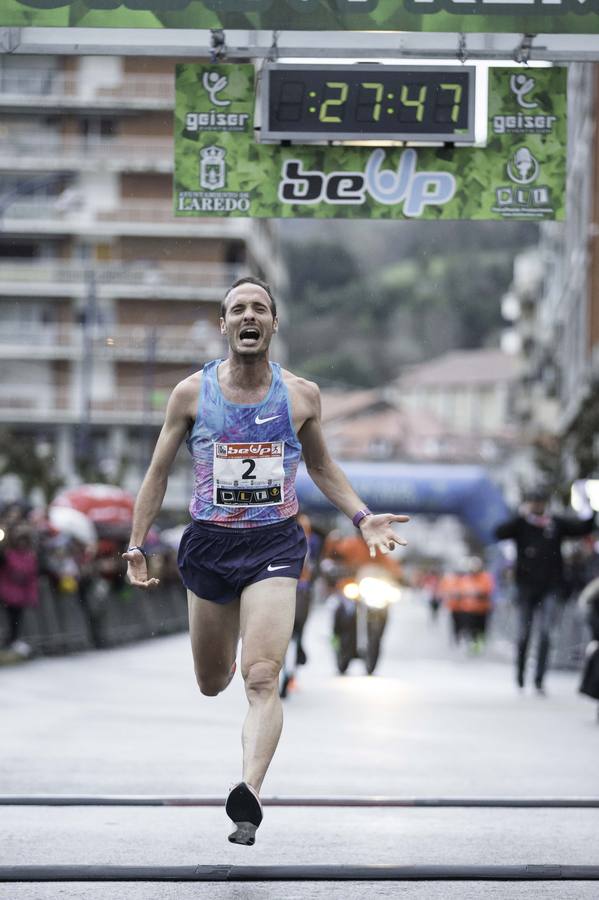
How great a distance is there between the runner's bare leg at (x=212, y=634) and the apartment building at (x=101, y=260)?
3.48 meters

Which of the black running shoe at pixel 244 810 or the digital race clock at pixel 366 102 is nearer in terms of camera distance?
the black running shoe at pixel 244 810

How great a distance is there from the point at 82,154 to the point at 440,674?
2971 centimetres

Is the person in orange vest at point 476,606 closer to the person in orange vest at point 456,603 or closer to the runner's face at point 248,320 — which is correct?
the person in orange vest at point 456,603

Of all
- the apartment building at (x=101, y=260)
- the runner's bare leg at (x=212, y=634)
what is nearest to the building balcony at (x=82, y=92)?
the apartment building at (x=101, y=260)

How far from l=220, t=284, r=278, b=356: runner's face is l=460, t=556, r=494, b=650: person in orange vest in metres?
24.9

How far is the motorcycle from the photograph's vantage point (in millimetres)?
18781

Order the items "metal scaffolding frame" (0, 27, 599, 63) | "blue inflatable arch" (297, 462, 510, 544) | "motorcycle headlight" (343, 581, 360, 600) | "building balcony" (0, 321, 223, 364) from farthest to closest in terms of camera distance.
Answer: "blue inflatable arch" (297, 462, 510, 544) → "motorcycle headlight" (343, 581, 360, 600) → "building balcony" (0, 321, 223, 364) → "metal scaffolding frame" (0, 27, 599, 63)

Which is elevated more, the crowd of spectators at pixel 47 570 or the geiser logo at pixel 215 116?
the geiser logo at pixel 215 116

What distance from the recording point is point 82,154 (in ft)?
164

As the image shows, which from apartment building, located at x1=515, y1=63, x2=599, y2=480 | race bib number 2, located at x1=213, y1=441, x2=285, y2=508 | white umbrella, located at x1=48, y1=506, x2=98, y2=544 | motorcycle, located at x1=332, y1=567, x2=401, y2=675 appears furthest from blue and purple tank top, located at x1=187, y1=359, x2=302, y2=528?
apartment building, located at x1=515, y1=63, x2=599, y2=480

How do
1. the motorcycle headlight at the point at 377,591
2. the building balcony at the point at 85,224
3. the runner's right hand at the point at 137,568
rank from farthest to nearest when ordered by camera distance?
the building balcony at the point at 85,224 < the motorcycle headlight at the point at 377,591 < the runner's right hand at the point at 137,568

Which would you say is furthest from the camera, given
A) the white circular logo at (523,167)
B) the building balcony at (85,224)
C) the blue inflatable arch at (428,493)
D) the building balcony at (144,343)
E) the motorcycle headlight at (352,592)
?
the building balcony at (85,224)

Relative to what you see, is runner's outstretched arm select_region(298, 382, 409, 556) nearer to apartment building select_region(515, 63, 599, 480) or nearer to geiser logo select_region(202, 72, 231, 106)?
geiser logo select_region(202, 72, 231, 106)

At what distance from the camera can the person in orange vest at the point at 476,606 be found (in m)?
31.8
